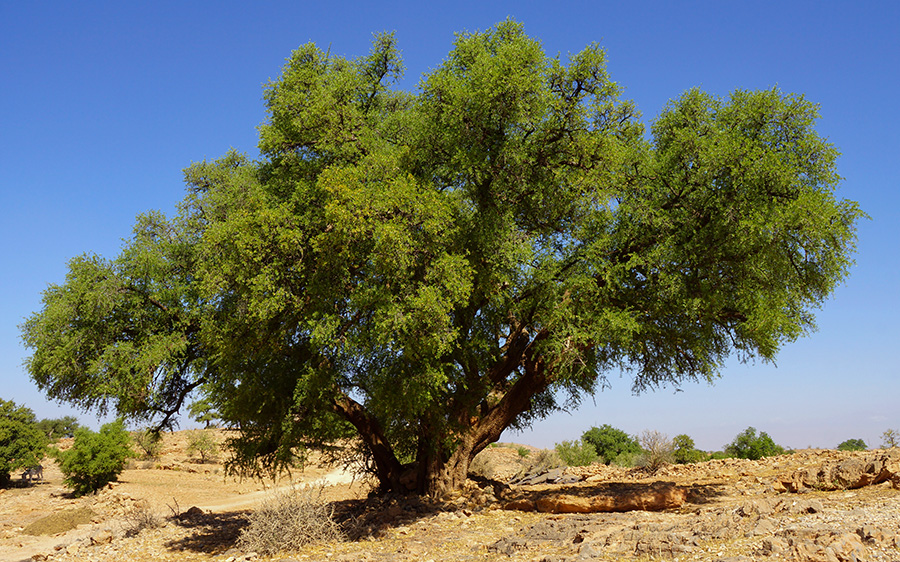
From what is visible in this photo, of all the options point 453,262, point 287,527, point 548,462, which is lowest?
point 287,527

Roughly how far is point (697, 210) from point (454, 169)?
19.4 feet

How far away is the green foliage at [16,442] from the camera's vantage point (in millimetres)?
30562

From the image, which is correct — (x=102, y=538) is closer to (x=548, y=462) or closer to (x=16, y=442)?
(x=16, y=442)

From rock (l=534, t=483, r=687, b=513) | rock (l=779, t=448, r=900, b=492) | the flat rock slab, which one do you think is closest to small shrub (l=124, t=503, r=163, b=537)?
the flat rock slab

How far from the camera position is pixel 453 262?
43.4 ft

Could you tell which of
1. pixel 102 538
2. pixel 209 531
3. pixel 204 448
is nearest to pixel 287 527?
pixel 209 531

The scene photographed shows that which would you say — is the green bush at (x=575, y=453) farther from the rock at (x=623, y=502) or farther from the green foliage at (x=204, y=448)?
the green foliage at (x=204, y=448)

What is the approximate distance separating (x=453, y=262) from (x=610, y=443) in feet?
102

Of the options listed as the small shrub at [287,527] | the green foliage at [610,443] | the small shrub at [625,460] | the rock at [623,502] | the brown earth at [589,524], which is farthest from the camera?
the green foliage at [610,443]

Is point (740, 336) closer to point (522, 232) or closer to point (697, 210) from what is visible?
point (697, 210)

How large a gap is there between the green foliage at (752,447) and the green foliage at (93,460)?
29.6 metres

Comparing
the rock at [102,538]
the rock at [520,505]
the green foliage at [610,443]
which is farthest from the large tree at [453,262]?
the green foliage at [610,443]

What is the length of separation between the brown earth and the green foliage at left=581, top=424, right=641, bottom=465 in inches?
570

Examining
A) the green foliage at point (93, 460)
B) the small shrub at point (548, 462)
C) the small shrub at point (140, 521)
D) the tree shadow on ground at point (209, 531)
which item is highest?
the green foliage at point (93, 460)
